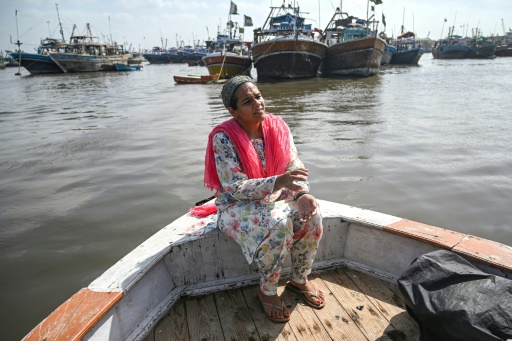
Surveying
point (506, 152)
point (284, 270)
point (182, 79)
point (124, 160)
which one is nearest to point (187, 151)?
point (124, 160)

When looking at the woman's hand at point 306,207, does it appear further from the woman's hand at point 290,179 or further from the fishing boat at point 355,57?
the fishing boat at point 355,57

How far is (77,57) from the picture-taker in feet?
127

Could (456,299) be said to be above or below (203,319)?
above

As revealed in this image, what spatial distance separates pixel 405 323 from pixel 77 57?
1779 inches

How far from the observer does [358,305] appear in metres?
2.09

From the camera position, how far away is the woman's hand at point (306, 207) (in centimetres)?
187

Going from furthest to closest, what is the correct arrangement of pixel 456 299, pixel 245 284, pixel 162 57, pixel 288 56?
pixel 162 57, pixel 288 56, pixel 245 284, pixel 456 299

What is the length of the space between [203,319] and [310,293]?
69 cm

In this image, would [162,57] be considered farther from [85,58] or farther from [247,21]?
[247,21]

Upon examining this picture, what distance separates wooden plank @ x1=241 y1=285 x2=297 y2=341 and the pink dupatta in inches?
30.5

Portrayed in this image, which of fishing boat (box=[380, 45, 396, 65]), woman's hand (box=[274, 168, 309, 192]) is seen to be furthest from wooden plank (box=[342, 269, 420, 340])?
fishing boat (box=[380, 45, 396, 65])

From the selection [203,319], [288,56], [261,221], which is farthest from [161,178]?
[288,56]

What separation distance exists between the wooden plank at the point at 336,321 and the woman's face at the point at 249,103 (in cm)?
125

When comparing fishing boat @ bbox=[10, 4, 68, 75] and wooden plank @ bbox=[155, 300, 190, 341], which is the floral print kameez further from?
fishing boat @ bbox=[10, 4, 68, 75]
